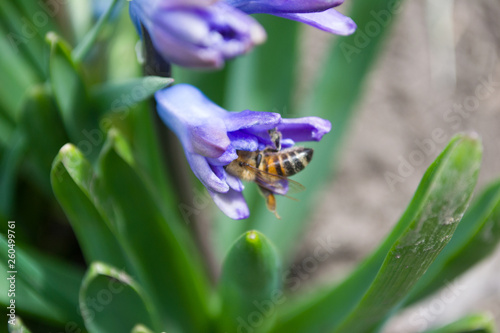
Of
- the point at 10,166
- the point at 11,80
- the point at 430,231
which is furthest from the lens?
the point at 11,80

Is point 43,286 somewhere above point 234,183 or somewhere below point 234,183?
below

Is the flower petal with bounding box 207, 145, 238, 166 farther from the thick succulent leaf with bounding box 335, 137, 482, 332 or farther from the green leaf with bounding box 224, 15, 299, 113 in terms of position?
the green leaf with bounding box 224, 15, 299, 113

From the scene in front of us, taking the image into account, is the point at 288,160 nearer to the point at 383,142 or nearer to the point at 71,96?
the point at 71,96

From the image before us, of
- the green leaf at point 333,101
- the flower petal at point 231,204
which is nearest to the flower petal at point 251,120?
the flower petal at point 231,204

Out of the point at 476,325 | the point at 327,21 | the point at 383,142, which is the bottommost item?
the point at 383,142

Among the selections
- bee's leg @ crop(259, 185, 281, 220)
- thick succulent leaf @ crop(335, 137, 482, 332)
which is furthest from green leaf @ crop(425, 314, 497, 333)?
bee's leg @ crop(259, 185, 281, 220)

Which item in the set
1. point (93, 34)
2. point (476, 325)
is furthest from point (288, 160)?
point (476, 325)
